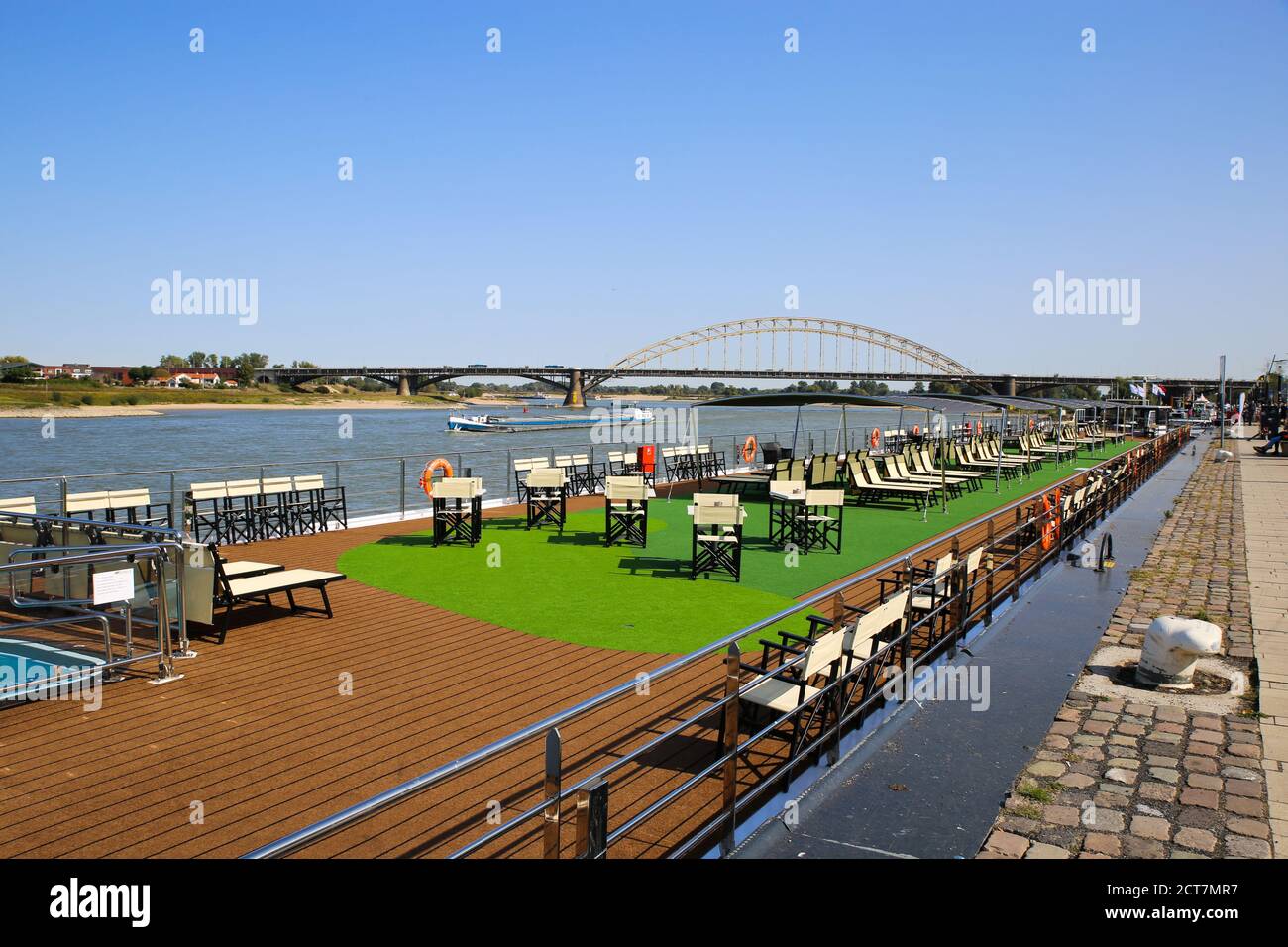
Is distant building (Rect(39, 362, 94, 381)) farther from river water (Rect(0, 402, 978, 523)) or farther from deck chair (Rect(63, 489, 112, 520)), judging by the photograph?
deck chair (Rect(63, 489, 112, 520))

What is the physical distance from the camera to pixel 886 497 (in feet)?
52.3

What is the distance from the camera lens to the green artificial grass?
6.66 meters

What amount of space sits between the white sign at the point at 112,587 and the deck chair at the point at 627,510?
537 centimetres

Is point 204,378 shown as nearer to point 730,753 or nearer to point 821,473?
point 821,473

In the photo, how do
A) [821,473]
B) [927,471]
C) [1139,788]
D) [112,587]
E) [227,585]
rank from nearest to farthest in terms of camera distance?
1. [1139,788]
2. [112,587]
3. [227,585]
4. [821,473]
5. [927,471]

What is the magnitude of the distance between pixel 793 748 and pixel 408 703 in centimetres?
228

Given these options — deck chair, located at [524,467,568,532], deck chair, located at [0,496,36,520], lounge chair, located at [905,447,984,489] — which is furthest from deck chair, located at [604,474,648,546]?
lounge chair, located at [905,447,984,489]

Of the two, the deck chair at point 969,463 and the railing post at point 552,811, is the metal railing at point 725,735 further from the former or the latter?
the deck chair at point 969,463

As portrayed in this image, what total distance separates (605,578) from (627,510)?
6.43 ft

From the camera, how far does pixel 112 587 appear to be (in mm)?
5254

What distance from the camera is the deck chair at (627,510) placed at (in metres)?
9.87

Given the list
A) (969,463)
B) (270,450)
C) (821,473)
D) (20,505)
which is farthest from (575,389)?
(20,505)

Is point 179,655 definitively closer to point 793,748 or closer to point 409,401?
point 793,748
